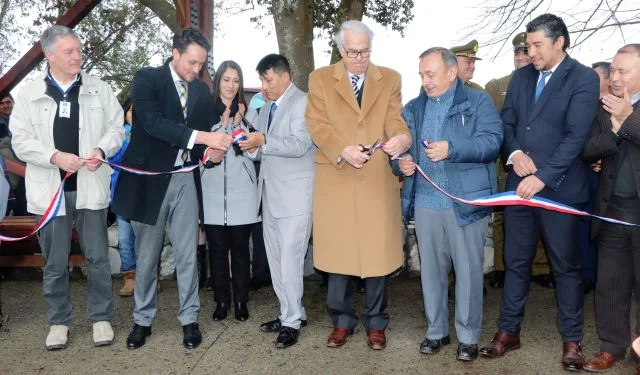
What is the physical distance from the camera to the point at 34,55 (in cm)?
601

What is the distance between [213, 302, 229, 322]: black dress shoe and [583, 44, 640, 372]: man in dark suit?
2633 millimetres

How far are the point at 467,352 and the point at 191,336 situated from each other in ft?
6.16

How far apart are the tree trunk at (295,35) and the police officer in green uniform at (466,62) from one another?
13.6 ft

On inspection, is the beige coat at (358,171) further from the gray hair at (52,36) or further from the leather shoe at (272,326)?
the gray hair at (52,36)

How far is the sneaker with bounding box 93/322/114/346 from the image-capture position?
4.32 m

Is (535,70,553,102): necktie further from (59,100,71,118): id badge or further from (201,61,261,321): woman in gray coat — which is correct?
(59,100,71,118): id badge

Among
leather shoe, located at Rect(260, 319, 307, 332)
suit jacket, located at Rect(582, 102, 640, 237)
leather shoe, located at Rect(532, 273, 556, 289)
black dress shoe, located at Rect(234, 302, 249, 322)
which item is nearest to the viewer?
Result: suit jacket, located at Rect(582, 102, 640, 237)

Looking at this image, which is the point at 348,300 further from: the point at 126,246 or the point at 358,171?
the point at 126,246

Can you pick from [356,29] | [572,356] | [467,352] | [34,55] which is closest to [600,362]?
[572,356]

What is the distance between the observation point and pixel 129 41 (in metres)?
16.4

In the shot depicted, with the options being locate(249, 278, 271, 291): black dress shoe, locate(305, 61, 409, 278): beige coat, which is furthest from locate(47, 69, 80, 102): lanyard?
locate(249, 278, 271, 291): black dress shoe

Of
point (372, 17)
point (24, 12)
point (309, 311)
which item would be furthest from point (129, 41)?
point (309, 311)

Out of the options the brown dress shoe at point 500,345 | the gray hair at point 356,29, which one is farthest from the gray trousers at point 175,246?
the brown dress shoe at point 500,345

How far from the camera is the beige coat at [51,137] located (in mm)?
4105
